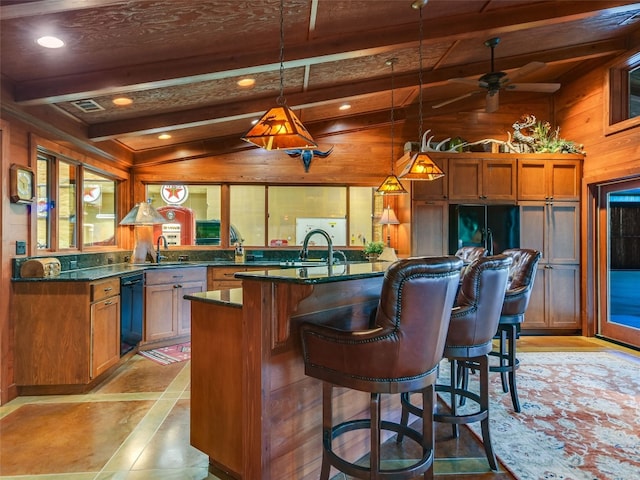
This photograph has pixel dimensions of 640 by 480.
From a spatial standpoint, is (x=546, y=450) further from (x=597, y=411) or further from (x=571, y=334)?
(x=571, y=334)

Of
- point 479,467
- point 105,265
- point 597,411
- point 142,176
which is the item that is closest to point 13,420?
point 105,265

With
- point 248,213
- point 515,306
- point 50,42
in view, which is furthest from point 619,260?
point 50,42

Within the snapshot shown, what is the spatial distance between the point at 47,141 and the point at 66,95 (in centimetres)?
72

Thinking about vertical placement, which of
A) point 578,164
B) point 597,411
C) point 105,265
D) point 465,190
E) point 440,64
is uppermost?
point 440,64

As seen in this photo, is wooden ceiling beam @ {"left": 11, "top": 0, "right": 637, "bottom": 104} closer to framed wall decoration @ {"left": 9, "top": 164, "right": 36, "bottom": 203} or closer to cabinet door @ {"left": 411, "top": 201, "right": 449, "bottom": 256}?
framed wall decoration @ {"left": 9, "top": 164, "right": 36, "bottom": 203}

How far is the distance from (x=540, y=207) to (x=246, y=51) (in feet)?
14.4

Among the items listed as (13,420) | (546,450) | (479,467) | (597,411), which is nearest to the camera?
(479,467)

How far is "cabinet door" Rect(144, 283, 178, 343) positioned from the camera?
4512mm

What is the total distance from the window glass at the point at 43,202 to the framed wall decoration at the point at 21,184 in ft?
1.43

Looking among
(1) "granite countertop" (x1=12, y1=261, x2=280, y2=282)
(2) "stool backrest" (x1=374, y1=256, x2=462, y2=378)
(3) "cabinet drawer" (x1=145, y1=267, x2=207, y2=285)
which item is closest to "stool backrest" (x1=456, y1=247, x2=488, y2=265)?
(1) "granite countertop" (x1=12, y1=261, x2=280, y2=282)

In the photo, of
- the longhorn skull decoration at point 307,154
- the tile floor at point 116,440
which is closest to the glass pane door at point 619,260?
the tile floor at point 116,440

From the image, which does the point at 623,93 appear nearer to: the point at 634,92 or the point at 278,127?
the point at 634,92

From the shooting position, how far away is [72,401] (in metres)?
3.11

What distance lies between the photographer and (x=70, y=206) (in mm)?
4266
